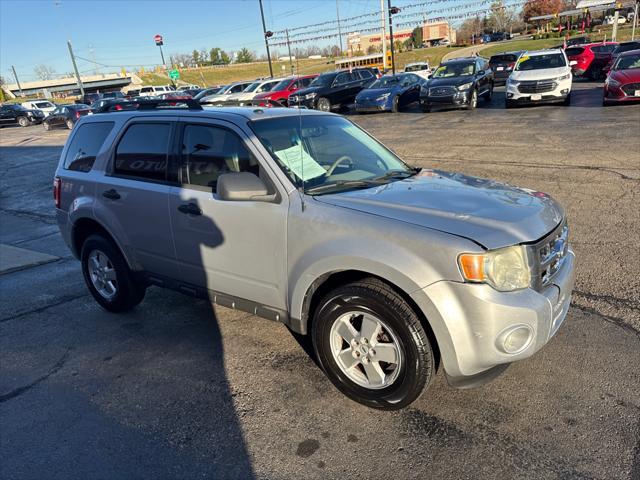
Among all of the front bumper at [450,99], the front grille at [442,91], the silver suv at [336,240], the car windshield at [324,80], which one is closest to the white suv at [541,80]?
the front bumper at [450,99]

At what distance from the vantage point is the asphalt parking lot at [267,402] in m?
2.64

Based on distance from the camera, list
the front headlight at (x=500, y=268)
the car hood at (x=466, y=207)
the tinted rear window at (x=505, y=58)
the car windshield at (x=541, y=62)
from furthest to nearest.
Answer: the tinted rear window at (x=505, y=58)
the car windshield at (x=541, y=62)
the car hood at (x=466, y=207)
the front headlight at (x=500, y=268)

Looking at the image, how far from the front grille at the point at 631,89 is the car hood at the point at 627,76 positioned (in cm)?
12

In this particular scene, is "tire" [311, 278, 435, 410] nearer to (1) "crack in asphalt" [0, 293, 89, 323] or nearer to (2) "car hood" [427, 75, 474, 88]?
(1) "crack in asphalt" [0, 293, 89, 323]

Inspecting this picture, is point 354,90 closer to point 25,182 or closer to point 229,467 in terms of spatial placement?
point 25,182

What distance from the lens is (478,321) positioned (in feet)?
8.51

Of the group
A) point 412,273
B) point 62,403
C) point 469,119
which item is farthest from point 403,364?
point 469,119

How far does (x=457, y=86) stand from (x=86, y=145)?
625 inches

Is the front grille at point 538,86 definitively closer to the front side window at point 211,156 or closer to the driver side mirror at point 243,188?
the front side window at point 211,156

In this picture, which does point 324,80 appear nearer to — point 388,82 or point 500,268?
point 388,82

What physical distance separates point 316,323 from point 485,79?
19012 mm

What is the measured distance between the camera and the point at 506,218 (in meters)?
2.83

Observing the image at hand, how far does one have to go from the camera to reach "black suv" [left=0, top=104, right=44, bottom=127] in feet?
124

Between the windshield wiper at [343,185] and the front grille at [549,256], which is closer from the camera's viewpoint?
the front grille at [549,256]
